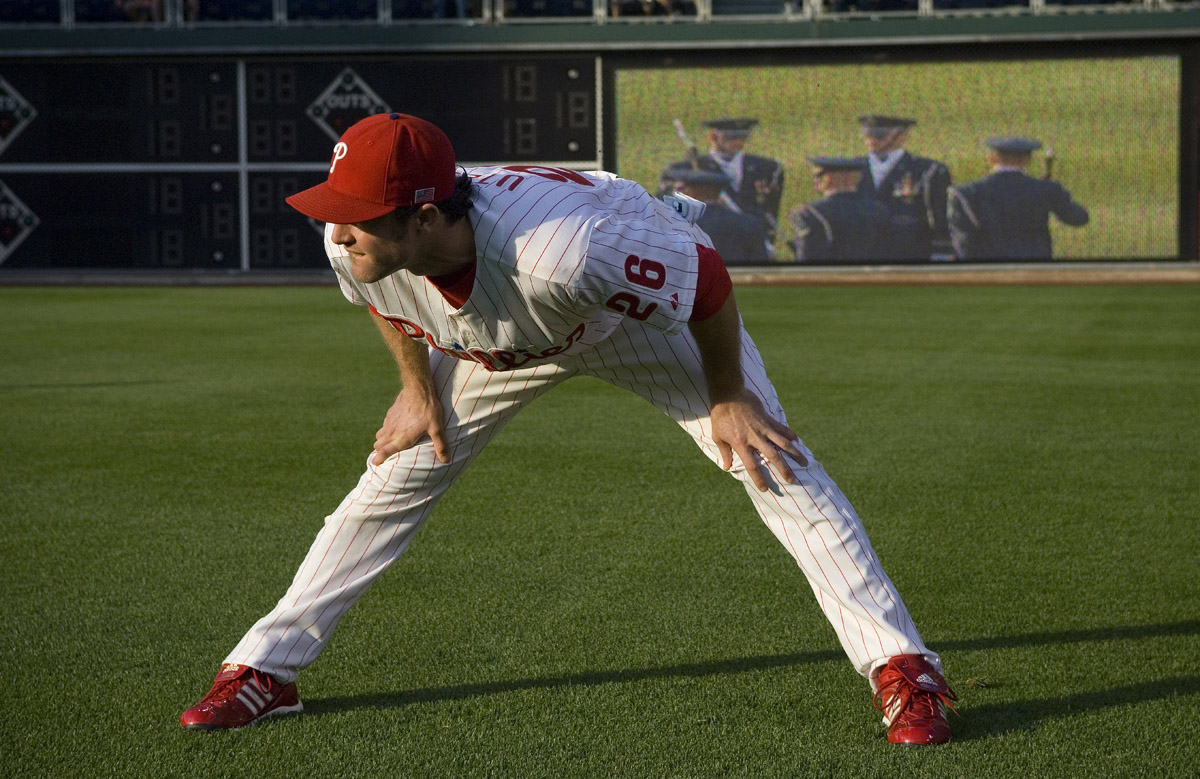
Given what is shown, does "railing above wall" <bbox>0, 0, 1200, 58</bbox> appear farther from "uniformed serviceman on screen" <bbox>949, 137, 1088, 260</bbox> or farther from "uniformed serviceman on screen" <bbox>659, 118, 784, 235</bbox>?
"uniformed serviceman on screen" <bbox>949, 137, 1088, 260</bbox>

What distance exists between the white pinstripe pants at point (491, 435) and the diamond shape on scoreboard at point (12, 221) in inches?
930

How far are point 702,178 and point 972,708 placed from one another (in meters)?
21.6

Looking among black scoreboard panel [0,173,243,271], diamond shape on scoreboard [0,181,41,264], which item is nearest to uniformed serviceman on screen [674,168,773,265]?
black scoreboard panel [0,173,243,271]

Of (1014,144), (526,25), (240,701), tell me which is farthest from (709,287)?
(1014,144)

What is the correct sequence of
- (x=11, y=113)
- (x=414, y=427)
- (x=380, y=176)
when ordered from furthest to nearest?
(x=11, y=113)
(x=414, y=427)
(x=380, y=176)

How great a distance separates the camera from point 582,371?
10.5 feet

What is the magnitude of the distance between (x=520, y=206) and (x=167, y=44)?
76.7 feet

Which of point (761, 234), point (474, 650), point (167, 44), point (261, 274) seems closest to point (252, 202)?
point (261, 274)

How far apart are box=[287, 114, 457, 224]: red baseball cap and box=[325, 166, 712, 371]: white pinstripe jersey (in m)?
0.16

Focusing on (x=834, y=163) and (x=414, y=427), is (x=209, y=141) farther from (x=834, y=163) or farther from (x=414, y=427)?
(x=414, y=427)

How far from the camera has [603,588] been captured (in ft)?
13.6

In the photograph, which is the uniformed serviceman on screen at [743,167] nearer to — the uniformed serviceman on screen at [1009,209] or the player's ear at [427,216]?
the uniformed serviceman on screen at [1009,209]

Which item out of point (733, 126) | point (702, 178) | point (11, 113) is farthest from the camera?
point (11, 113)

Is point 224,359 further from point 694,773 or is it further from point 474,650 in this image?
point 694,773
